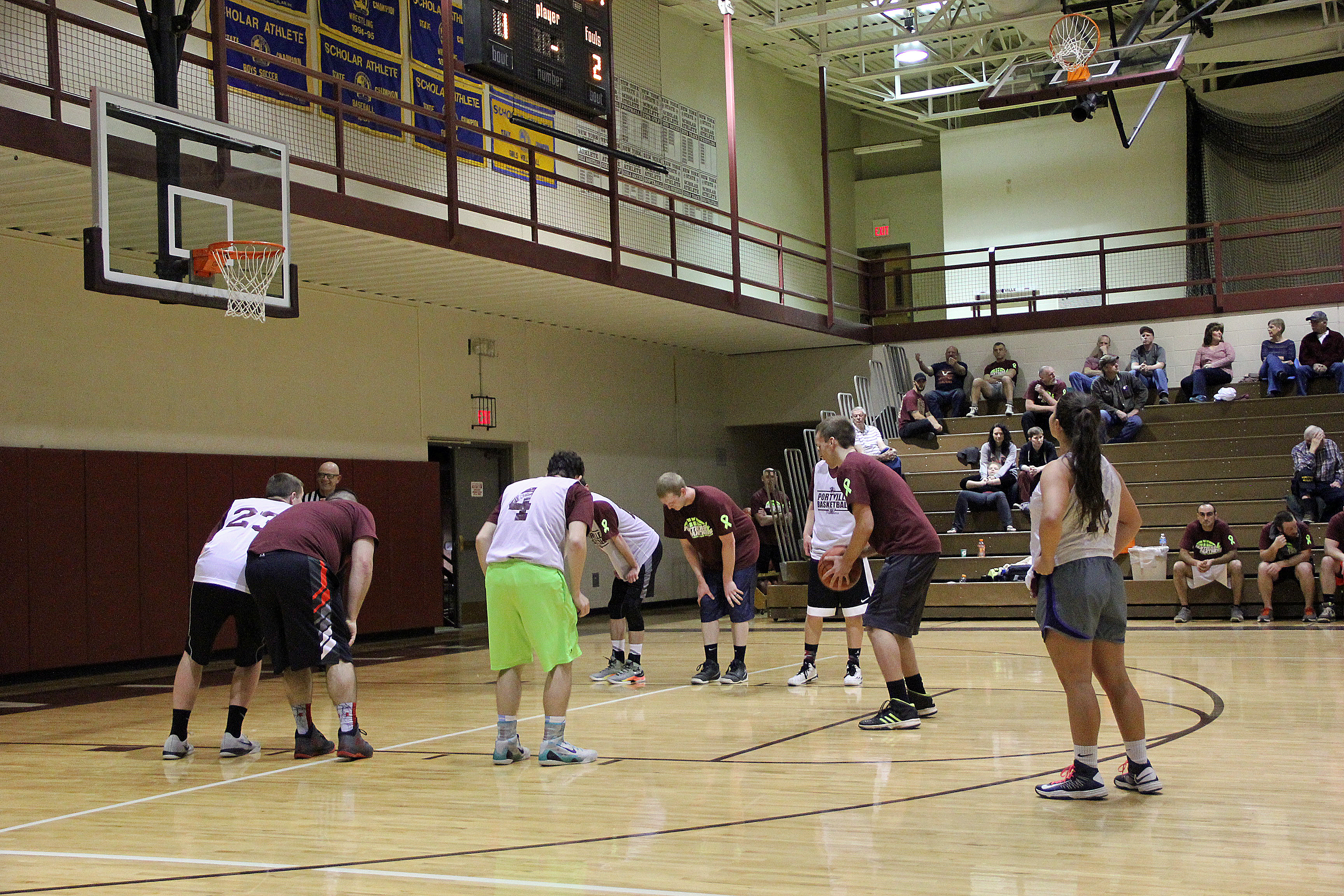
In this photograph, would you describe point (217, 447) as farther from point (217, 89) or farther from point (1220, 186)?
point (1220, 186)

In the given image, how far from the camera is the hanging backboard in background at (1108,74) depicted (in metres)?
13.5

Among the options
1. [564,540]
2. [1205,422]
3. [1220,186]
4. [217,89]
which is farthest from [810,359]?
[564,540]

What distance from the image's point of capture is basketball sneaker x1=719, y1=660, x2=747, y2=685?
29.8 ft

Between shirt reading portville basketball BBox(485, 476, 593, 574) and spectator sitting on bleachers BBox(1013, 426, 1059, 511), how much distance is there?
960 cm

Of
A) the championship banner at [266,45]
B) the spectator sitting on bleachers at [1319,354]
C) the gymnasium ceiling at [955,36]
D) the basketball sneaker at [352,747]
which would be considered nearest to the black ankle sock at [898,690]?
the basketball sneaker at [352,747]

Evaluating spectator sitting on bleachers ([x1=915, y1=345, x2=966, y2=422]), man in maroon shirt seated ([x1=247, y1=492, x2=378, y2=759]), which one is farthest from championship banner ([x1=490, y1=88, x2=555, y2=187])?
man in maroon shirt seated ([x1=247, y1=492, x2=378, y2=759])

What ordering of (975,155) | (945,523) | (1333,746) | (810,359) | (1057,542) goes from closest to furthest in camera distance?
(1057,542), (1333,746), (945,523), (810,359), (975,155)

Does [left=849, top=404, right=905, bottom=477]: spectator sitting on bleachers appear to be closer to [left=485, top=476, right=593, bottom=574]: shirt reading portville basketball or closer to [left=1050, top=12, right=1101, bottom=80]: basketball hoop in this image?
[left=1050, top=12, right=1101, bottom=80]: basketball hoop

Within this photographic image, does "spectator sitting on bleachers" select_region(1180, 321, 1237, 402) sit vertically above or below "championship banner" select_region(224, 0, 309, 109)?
below

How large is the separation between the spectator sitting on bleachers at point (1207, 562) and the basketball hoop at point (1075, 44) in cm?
495

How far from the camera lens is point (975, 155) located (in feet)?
71.2

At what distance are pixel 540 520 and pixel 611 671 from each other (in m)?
4.02

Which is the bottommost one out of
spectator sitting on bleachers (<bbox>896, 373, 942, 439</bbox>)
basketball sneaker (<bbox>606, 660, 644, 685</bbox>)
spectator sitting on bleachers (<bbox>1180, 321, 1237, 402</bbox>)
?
basketball sneaker (<bbox>606, 660, 644, 685</bbox>)

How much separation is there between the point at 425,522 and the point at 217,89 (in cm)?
662
